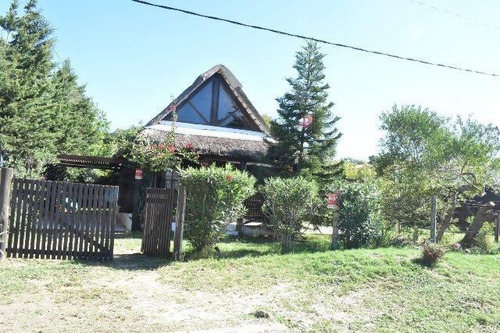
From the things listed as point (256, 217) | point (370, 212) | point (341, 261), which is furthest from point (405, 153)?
point (341, 261)

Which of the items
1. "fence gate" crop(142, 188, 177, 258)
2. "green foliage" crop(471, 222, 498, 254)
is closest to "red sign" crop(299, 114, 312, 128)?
"green foliage" crop(471, 222, 498, 254)

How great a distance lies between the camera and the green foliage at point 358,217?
10508 mm

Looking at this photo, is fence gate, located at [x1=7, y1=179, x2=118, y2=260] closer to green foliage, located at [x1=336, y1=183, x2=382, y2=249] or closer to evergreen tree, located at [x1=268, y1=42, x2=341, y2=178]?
green foliage, located at [x1=336, y1=183, x2=382, y2=249]

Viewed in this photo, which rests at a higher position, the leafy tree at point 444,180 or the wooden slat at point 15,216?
the leafy tree at point 444,180

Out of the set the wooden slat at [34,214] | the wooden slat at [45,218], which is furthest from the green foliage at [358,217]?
the wooden slat at [34,214]

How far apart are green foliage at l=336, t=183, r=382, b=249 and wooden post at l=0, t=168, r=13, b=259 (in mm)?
7332

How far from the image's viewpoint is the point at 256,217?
46.5 feet

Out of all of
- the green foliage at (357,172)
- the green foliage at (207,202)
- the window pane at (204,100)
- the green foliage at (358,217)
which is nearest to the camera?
the green foliage at (207,202)

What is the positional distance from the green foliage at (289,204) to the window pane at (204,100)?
7.69m

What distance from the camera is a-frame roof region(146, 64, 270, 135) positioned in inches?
649

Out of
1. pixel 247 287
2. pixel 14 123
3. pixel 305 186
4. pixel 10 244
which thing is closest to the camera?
pixel 247 287

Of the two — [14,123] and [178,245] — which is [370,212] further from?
[14,123]

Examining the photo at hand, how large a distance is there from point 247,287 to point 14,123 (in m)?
13.6

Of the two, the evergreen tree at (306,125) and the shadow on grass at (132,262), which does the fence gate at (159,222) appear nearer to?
the shadow on grass at (132,262)
